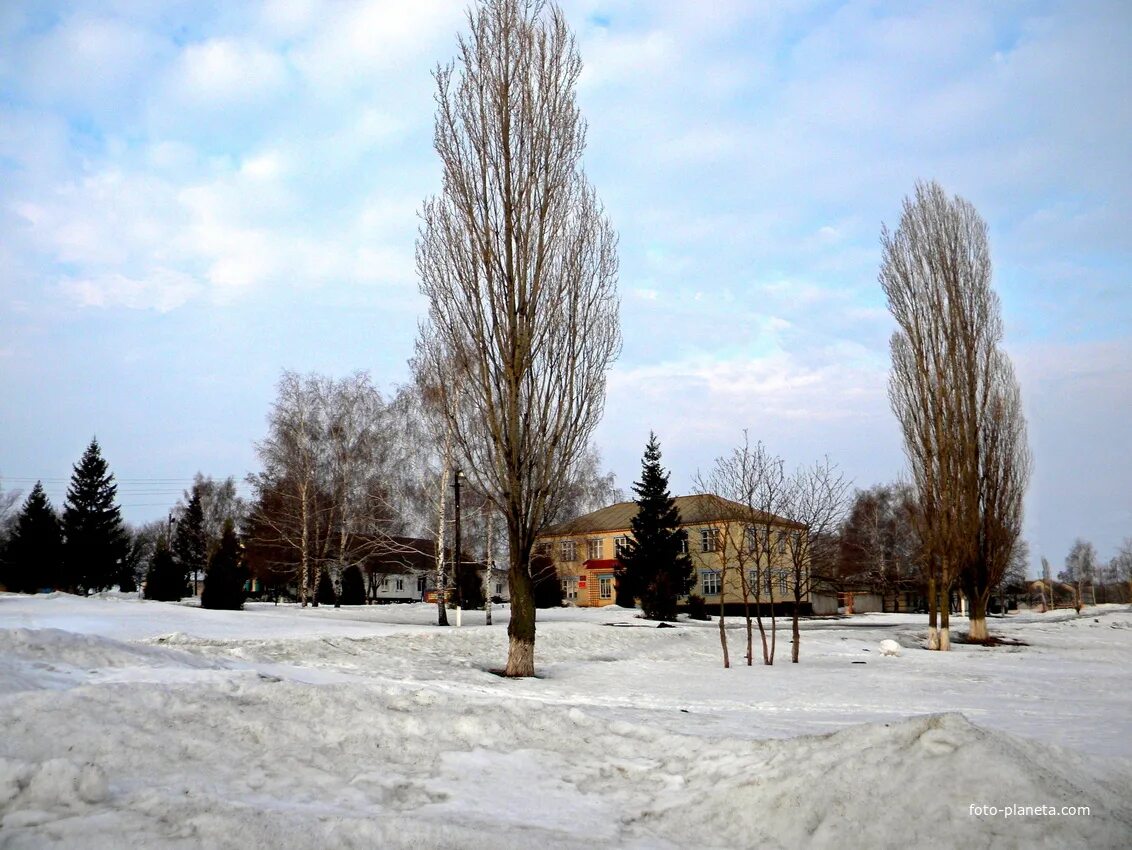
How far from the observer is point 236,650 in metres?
15.1

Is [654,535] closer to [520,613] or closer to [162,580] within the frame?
[162,580]

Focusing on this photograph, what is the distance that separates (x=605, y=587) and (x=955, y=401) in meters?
35.0

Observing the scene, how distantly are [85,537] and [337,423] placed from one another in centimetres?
2106

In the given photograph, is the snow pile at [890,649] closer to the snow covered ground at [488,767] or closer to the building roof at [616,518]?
the building roof at [616,518]

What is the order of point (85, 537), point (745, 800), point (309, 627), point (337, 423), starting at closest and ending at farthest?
point (745, 800) → point (309, 627) → point (337, 423) → point (85, 537)

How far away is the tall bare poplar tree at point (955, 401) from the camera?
84.6 feet

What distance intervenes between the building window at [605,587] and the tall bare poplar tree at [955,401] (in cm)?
3163

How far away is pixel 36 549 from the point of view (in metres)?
45.9

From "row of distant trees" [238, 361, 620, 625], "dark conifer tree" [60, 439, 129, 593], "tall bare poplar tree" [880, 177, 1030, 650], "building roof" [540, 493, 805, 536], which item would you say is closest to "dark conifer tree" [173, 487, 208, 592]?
"dark conifer tree" [60, 439, 129, 593]

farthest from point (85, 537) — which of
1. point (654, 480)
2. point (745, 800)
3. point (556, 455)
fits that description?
point (745, 800)

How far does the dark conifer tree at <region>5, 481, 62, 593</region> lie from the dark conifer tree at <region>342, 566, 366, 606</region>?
20.0 meters

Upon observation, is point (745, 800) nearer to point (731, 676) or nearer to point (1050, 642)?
point (731, 676)

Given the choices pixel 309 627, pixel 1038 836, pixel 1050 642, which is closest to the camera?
pixel 1038 836

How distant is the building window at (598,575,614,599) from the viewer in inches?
2244
